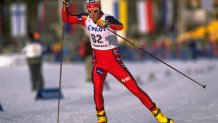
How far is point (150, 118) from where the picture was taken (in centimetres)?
931

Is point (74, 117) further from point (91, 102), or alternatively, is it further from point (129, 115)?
point (91, 102)

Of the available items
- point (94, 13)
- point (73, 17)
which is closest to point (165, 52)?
point (73, 17)

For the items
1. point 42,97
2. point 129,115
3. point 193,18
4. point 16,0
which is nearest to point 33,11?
point 16,0

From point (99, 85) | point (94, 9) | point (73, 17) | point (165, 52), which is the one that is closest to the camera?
point (94, 9)

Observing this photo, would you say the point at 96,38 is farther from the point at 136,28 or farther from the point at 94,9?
the point at 136,28

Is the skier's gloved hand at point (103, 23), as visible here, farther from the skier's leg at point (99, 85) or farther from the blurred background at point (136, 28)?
the blurred background at point (136, 28)

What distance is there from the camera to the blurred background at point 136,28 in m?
33.2

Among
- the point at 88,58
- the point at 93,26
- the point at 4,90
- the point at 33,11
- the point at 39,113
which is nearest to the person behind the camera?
the point at 93,26

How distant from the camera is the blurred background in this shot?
3325 centimetres

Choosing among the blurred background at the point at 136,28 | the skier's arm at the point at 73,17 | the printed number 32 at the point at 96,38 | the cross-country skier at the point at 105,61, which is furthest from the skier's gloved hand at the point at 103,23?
the blurred background at the point at 136,28

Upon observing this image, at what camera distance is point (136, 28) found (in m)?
65.9

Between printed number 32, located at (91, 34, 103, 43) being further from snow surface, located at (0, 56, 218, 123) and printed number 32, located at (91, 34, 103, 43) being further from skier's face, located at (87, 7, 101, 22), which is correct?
snow surface, located at (0, 56, 218, 123)

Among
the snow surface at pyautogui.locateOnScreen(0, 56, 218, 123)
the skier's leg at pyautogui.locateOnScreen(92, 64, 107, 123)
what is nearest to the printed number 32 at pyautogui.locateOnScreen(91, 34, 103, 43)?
the skier's leg at pyautogui.locateOnScreen(92, 64, 107, 123)

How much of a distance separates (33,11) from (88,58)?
4655cm
